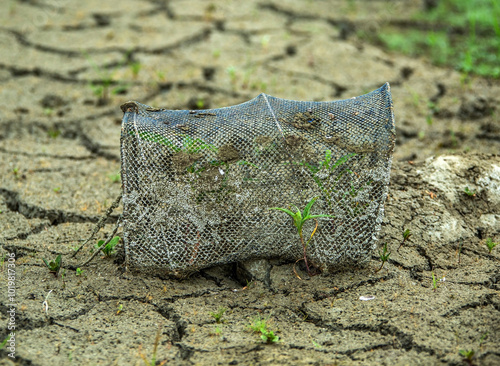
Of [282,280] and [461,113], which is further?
[461,113]

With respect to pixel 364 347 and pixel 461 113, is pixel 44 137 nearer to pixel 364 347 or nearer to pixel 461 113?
pixel 364 347

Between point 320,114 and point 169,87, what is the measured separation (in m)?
1.73

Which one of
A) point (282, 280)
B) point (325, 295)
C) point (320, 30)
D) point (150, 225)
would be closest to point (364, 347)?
point (325, 295)

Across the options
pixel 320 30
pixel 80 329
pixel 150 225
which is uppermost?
pixel 320 30

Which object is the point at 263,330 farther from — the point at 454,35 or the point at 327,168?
the point at 454,35

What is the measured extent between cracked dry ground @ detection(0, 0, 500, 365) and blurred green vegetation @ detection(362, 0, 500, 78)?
17 cm

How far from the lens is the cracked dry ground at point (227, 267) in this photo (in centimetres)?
167

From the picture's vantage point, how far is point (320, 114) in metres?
1.94

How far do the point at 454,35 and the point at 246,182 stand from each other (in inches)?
117

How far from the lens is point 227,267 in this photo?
2047mm

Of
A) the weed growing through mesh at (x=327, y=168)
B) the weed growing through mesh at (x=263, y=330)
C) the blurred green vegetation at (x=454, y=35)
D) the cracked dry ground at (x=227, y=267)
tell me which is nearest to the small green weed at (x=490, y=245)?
the cracked dry ground at (x=227, y=267)

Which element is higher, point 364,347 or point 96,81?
point 96,81

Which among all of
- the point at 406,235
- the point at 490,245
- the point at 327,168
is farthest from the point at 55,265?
the point at 490,245

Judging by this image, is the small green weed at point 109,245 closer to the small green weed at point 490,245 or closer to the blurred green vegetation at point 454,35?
the small green weed at point 490,245
